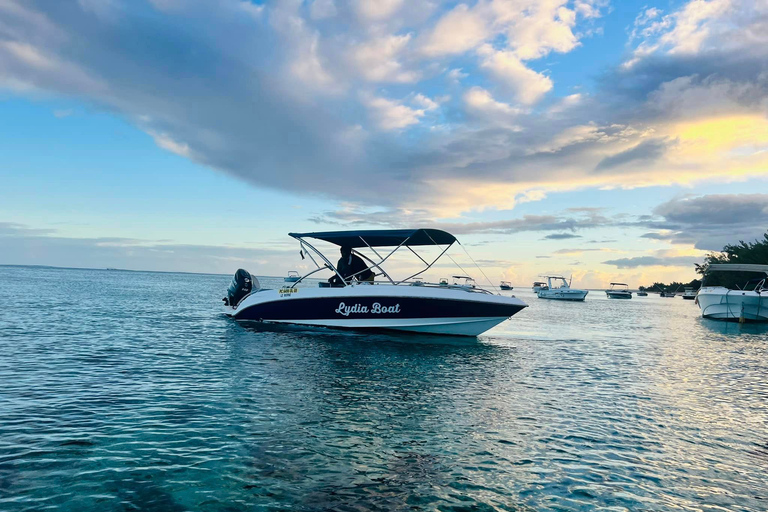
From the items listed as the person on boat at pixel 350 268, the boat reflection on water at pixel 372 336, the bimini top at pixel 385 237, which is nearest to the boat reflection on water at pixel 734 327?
the boat reflection on water at pixel 372 336

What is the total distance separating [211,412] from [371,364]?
660 cm

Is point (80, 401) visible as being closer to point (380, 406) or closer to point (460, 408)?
point (380, 406)

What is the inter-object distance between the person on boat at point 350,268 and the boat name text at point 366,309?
1.40 metres

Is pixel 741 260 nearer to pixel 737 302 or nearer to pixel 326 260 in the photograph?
pixel 737 302

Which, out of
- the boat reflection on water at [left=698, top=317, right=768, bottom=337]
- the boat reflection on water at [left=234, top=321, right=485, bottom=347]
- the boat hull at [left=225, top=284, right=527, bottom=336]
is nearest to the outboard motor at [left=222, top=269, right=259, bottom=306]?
the boat reflection on water at [left=234, top=321, right=485, bottom=347]

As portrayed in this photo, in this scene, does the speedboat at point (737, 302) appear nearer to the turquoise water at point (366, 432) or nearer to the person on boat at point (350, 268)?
the turquoise water at point (366, 432)

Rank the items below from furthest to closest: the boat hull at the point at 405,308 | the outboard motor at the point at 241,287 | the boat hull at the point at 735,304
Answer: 1. the boat hull at the point at 735,304
2. the outboard motor at the point at 241,287
3. the boat hull at the point at 405,308

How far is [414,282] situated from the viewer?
21312 millimetres

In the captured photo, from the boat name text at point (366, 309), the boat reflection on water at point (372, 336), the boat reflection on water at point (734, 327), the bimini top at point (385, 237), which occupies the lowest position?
the boat reflection on water at point (734, 327)

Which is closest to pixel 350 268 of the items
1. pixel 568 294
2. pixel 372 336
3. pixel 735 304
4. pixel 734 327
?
pixel 372 336

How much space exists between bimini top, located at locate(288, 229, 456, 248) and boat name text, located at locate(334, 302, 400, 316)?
306 centimetres

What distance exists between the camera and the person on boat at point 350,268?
22.4 m

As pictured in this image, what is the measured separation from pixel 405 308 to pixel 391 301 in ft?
2.25

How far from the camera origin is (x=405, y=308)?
66.7 feet
